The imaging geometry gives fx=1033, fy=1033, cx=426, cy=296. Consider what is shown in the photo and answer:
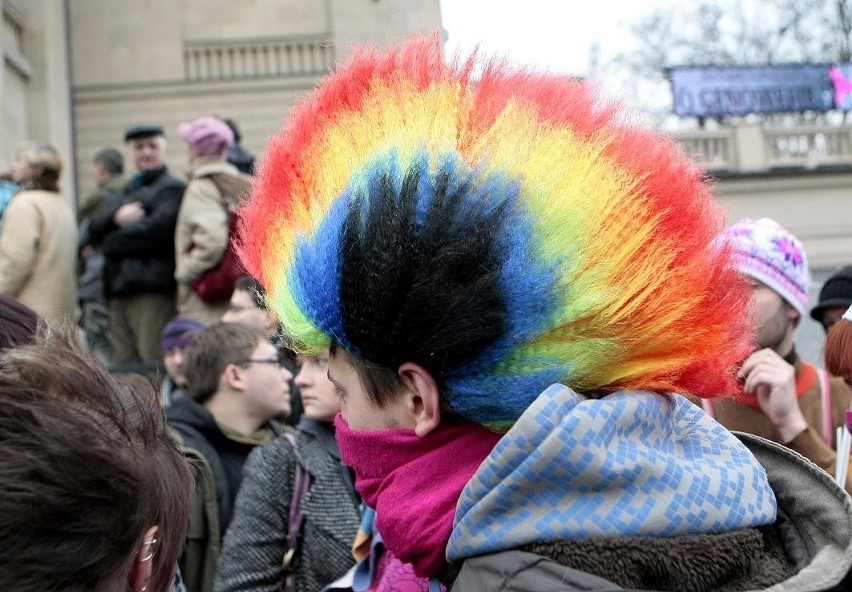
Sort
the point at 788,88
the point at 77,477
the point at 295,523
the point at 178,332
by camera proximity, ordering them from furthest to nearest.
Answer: the point at 788,88
the point at 178,332
the point at 295,523
the point at 77,477

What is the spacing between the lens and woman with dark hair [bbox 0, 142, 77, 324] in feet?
20.1

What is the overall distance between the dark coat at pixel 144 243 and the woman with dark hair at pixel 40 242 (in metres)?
0.24

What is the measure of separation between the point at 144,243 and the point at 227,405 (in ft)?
8.48

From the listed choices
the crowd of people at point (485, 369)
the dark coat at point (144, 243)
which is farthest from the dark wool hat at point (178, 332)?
the crowd of people at point (485, 369)

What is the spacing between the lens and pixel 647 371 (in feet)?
4.86

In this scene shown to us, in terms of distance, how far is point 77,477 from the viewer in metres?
1.31

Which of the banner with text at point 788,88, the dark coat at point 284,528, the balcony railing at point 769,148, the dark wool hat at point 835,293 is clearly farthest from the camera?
the banner with text at point 788,88

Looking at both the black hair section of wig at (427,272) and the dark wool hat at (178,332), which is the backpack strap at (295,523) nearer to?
the black hair section of wig at (427,272)

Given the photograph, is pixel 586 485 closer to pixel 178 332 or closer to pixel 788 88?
pixel 178 332

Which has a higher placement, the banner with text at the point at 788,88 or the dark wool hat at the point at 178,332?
the banner with text at the point at 788,88

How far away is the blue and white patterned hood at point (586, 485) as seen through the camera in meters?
1.34

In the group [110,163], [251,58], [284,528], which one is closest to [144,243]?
[110,163]

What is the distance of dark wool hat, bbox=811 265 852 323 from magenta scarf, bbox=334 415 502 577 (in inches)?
132

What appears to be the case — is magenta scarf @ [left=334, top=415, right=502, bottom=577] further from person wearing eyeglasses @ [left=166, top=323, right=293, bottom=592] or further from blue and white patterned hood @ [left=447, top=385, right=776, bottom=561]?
person wearing eyeglasses @ [left=166, top=323, right=293, bottom=592]
